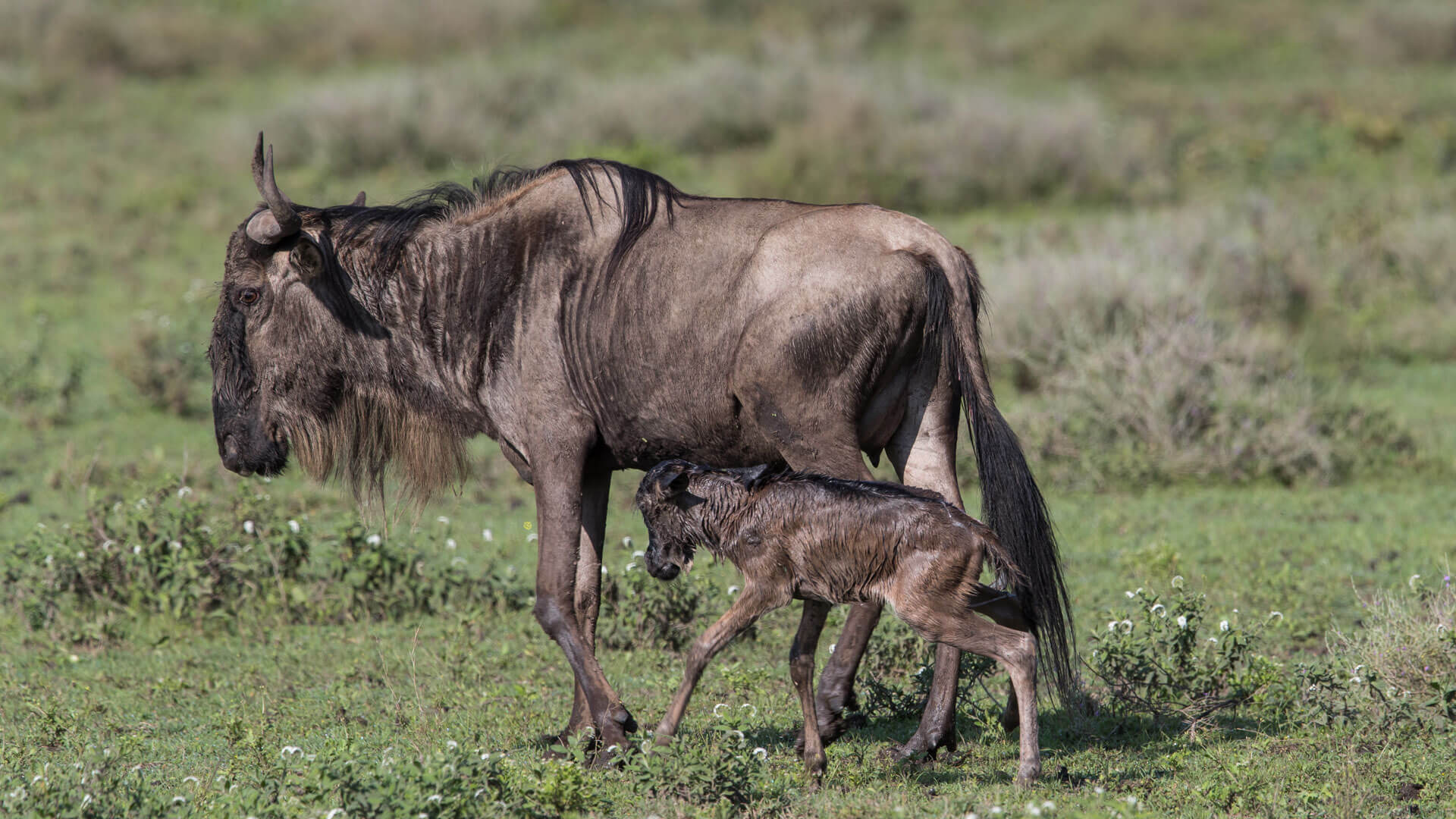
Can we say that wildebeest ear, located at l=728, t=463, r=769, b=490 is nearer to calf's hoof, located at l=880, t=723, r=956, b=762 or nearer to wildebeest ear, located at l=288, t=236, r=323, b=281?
calf's hoof, located at l=880, t=723, r=956, b=762

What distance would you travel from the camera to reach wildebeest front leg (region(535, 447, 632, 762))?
5.75 m

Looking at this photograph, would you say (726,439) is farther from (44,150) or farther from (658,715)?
(44,150)

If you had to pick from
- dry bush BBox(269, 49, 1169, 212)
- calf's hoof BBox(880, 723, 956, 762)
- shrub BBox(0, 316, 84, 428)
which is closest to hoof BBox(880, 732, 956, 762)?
calf's hoof BBox(880, 723, 956, 762)

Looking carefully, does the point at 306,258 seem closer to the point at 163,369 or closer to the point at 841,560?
the point at 841,560

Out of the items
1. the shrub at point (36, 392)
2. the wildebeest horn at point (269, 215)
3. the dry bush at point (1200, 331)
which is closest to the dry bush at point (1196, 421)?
the dry bush at point (1200, 331)

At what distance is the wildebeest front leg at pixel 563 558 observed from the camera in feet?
18.9

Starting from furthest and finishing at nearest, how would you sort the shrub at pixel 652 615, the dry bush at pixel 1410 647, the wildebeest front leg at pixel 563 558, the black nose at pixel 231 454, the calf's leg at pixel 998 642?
the shrub at pixel 652 615
the black nose at pixel 231 454
the dry bush at pixel 1410 647
the wildebeest front leg at pixel 563 558
the calf's leg at pixel 998 642

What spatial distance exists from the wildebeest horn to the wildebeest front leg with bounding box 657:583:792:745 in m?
2.39

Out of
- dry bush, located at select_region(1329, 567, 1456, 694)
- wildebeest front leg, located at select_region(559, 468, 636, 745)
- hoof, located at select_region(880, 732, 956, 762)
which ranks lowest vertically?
hoof, located at select_region(880, 732, 956, 762)

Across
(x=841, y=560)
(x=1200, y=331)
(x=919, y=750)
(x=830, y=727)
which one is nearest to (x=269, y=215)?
(x=841, y=560)

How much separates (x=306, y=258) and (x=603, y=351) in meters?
1.34

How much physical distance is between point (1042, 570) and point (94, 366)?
10.5 meters

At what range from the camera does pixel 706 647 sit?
512cm

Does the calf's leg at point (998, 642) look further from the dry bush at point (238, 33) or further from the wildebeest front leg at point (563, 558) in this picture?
the dry bush at point (238, 33)
